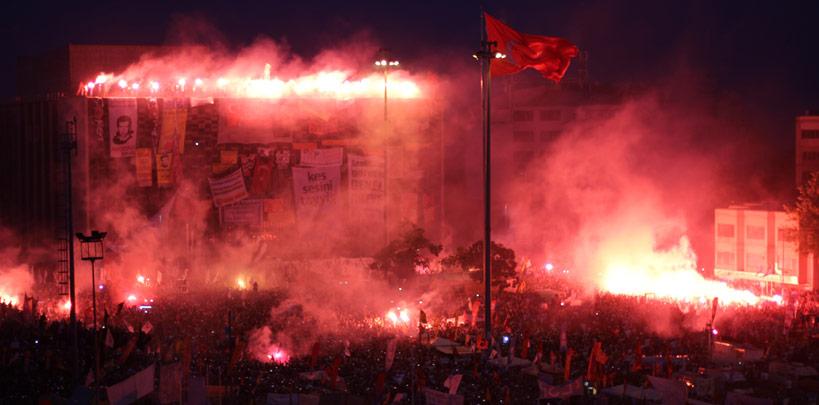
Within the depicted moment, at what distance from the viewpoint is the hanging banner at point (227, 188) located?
28.1m

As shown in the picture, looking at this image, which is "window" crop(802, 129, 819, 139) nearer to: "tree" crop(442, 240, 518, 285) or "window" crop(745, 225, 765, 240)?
"window" crop(745, 225, 765, 240)

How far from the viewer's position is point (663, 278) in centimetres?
2733

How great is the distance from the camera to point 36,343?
51.3 feet

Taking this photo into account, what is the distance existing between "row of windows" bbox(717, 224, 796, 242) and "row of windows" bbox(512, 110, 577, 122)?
12.2 metres

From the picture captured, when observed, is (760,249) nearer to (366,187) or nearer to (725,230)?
(725,230)

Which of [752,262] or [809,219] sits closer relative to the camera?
[809,219]

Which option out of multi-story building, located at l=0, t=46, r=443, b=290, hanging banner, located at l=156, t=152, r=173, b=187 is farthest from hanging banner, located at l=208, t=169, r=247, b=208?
hanging banner, located at l=156, t=152, r=173, b=187

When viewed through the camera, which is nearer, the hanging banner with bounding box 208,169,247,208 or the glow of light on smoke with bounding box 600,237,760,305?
the glow of light on smoke with bounding box 600,237,760,305

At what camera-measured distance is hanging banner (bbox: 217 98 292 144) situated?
28109 millimetres

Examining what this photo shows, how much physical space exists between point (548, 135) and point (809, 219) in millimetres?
16500

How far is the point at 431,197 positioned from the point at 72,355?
60.4 feet

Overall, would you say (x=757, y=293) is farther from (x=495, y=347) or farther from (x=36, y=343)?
(x=36, y=343)

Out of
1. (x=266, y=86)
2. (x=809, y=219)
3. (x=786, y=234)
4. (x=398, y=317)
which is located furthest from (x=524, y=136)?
(x=398, y=317)

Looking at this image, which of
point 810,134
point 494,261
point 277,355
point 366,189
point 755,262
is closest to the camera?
point 277,355
